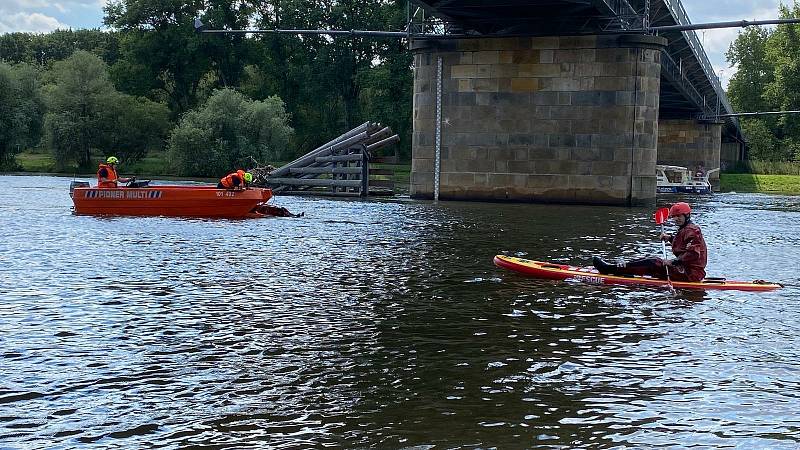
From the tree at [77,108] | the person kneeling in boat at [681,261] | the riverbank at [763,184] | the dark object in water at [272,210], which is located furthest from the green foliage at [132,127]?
the person kneeling in boat at [681,261]

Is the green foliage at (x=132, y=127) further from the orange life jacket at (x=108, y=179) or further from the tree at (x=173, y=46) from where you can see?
the orange life jacket at (x=108, y=179)

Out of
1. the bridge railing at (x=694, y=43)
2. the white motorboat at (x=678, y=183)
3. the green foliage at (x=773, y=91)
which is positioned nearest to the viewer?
the bridge railing at (x=694, y=43)

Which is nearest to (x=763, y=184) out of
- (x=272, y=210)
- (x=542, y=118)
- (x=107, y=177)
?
(x=542, y=118)

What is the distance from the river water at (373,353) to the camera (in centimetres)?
678

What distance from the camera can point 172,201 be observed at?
25750mm

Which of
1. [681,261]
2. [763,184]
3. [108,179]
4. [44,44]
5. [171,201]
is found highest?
[44,44]

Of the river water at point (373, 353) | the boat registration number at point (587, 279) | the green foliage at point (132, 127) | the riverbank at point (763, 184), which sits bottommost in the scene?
the river water at point (373, 353)

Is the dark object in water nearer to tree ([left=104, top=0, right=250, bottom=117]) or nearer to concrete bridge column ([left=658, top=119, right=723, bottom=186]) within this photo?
tree ([left=104, top=0, right=250, bottom=117])

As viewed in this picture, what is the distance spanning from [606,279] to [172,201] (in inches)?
601

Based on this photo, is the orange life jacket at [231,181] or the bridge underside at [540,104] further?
the bridge underside at [540,104]

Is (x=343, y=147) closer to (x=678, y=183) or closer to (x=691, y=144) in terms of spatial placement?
(x=678, y=183)

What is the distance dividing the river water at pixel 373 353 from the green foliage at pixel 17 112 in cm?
4688

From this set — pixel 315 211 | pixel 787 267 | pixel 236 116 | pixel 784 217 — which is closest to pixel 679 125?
pixel 236 116

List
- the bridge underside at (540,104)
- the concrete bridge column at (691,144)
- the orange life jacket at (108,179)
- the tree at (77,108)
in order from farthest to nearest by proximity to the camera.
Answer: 1. the concrete bridge column at (691,144)
2. the tree at (77,108)
3. the bridge underside at (540,104)
4. the orange life jacket at (108,179)
